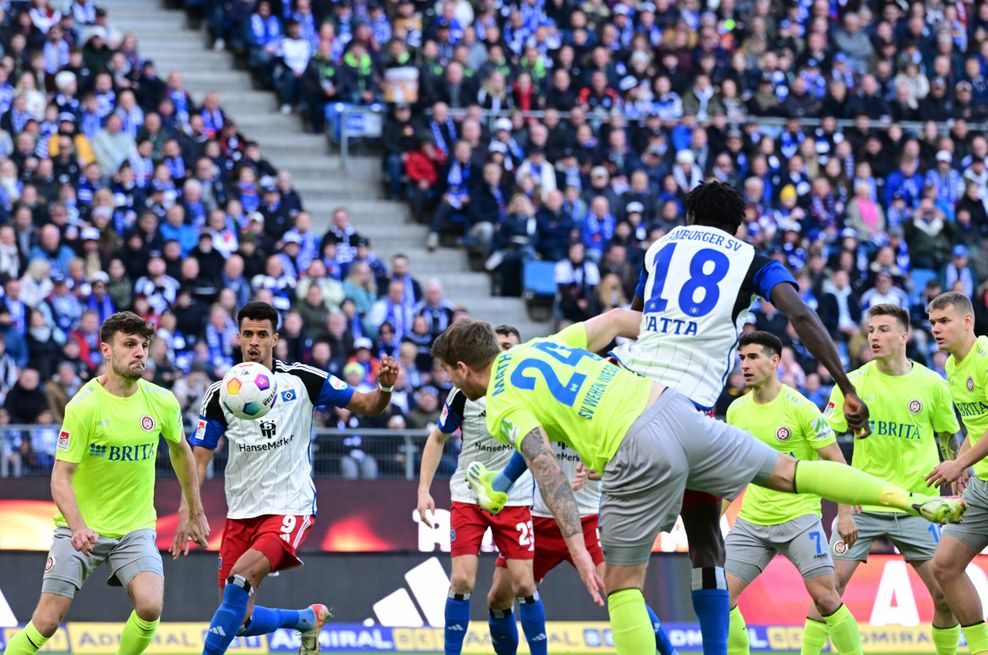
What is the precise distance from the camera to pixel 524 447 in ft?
26.9

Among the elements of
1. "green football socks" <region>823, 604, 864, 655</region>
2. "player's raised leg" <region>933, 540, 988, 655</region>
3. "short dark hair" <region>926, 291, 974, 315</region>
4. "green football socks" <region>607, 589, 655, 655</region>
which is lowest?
"green football socks" <region>823, 604, 864, 655</region>

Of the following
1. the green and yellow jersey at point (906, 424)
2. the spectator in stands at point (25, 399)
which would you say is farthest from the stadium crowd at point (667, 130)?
the green and yellow jersey at point (906, 424)

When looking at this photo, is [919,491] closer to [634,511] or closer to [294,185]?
[634,511]

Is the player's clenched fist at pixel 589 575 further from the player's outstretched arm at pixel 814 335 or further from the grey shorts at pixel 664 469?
the player's outstretched arm at pixel 814 335

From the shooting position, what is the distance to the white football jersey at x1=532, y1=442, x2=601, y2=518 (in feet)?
39.2

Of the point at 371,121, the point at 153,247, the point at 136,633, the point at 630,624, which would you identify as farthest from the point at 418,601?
the point at 371,121

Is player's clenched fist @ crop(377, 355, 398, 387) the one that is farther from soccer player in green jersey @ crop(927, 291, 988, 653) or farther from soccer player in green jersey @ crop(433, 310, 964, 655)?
soccer player in green jersey @ crop(927, 291, 988, 653)

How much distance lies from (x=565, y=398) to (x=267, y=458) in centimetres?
327

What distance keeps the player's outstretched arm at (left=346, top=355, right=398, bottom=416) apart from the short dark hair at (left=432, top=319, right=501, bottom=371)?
184 centimetres

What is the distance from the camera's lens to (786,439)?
11633 mm

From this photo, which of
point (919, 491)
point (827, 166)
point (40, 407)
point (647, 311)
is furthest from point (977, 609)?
point (827, 166)

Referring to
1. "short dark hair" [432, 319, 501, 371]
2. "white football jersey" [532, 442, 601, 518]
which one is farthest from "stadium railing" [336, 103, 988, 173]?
"short dark hair" [432, 319, 501, 371]

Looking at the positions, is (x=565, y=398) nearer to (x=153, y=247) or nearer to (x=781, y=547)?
(x=781, y=547)

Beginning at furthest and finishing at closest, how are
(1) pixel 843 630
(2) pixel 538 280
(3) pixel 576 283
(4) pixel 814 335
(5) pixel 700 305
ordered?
(2) pixel 538 280, (3) pixel 576 283, (1) pixel 843 630, (5) pixel 700 305, (4) pixel 814 335
